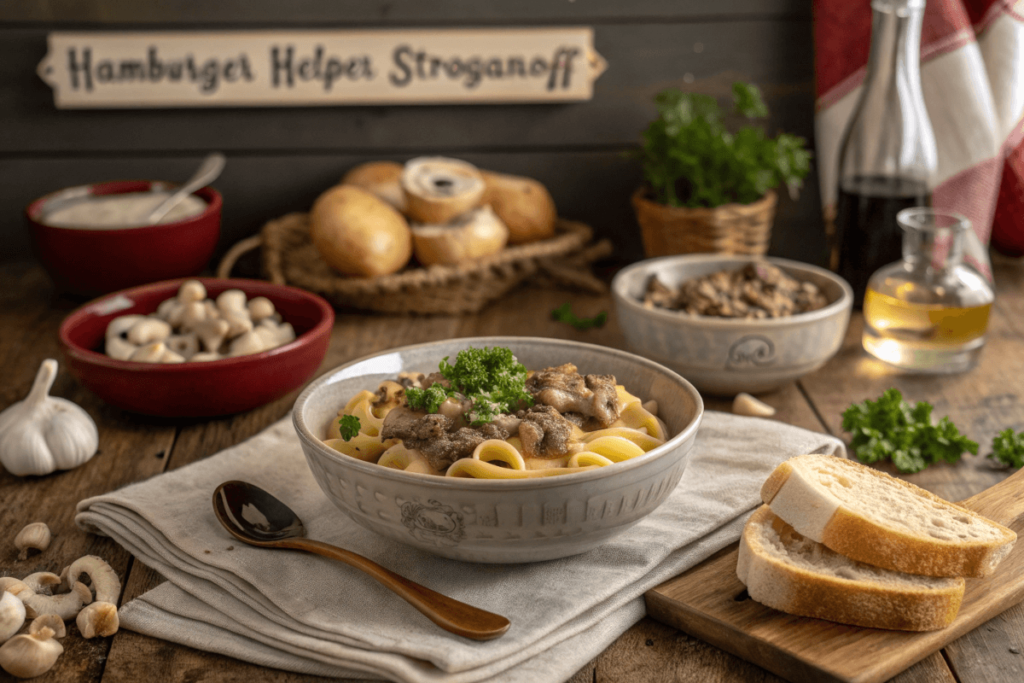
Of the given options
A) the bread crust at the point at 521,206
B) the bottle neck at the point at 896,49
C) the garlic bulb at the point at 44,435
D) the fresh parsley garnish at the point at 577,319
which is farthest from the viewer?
the bread crust at the point at 521,206

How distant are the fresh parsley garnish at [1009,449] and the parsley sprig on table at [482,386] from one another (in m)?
0.89

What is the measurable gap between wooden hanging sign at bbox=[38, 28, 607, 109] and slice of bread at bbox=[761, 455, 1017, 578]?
1.75 meters

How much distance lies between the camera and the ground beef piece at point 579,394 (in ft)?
4.50

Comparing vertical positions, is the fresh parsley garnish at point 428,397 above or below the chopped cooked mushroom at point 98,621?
above

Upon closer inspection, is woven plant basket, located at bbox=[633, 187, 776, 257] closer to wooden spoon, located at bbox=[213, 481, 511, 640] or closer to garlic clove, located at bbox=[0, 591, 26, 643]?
wooden spoon, located at bbox=[213, 481, 511, 640]

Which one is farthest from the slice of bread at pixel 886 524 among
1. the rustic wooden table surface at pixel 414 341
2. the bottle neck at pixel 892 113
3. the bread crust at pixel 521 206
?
the bread crust at pixel 521 206

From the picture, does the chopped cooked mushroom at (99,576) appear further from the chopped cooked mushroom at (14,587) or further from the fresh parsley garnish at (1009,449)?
the fresh parsley garnish at (1009,449)

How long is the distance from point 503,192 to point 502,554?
1.57m

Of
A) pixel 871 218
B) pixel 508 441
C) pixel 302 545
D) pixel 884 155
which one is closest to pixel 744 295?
pixel 871 218

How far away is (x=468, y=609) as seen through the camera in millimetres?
1168

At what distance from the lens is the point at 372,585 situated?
1.26 m

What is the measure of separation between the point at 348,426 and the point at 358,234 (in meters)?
1.12

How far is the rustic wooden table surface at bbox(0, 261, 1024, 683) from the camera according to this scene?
1158 mm

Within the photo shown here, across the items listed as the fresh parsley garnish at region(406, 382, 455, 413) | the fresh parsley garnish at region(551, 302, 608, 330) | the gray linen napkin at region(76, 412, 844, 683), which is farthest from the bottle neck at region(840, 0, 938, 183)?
the fresh parsley garnish at region(406, 382, 455, 413)
